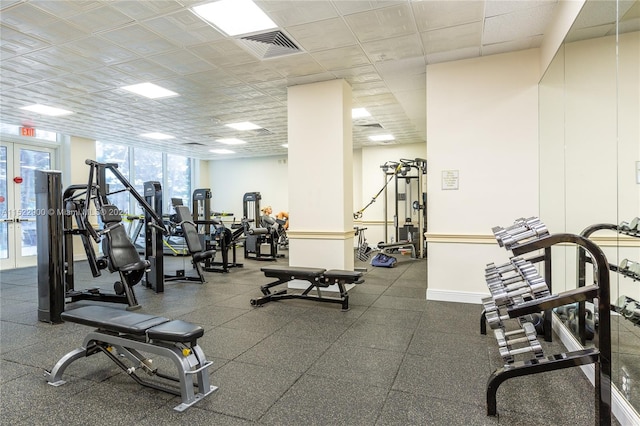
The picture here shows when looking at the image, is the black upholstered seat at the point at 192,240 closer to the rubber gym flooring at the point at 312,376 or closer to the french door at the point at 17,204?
the rubber gym flooring at the point at 312,376

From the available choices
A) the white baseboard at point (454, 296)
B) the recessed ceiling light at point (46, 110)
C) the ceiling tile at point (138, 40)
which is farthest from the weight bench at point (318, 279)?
the recessed ceiling light at point (46, 110)

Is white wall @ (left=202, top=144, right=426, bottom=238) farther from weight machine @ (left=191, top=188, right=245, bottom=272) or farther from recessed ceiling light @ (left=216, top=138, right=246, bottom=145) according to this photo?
weight machine @ (left=191, top=188, right=245, bottom=272)

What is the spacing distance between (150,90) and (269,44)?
2355 millimetres

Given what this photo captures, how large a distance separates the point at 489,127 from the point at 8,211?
28.7 feet

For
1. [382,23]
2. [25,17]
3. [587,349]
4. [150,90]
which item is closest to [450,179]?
[382,23]

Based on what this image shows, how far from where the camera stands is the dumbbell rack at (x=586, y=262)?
2.16m

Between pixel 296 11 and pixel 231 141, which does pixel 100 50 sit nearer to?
pixel 296 11

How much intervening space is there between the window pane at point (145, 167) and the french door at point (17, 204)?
7.95 feet

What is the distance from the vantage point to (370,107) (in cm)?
624

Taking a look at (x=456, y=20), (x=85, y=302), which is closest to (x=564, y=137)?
(x=456, y=20)

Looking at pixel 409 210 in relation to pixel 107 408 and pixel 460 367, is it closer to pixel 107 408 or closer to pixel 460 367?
pixel 460 367

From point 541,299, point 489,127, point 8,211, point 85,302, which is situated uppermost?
point 489,127

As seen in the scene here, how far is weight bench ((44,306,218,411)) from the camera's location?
209cm

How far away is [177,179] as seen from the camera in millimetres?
11500
